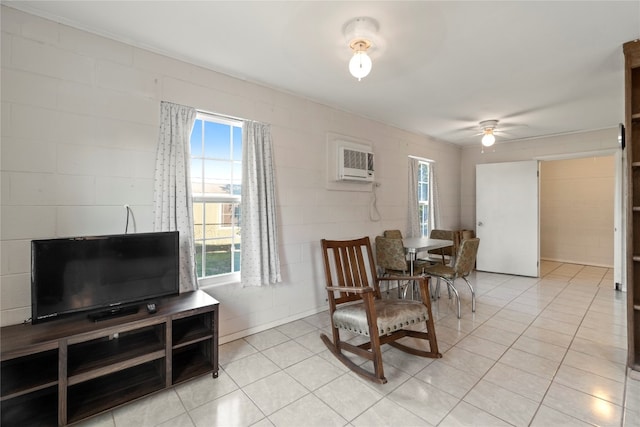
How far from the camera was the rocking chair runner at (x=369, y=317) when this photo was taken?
204 cm

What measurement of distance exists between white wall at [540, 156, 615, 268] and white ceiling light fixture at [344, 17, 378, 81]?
6.10m

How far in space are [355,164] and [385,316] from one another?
197cm

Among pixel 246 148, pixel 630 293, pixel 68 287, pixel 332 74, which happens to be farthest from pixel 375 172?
pixel 68 287

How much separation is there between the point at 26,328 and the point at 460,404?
2.59 meters

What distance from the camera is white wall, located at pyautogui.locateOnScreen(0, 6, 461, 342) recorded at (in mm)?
1753

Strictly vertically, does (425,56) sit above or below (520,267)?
above

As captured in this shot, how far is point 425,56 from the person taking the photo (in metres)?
2.32

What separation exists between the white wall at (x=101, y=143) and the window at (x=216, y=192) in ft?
0.62

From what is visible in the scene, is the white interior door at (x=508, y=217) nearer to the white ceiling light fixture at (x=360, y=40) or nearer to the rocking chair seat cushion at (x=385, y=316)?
the rocking chair seat cushion at (x=385, y=316)

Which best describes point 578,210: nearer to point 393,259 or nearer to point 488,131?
point 488,131

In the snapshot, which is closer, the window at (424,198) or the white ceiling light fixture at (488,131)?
the white ceiling light fixture at (488,131)

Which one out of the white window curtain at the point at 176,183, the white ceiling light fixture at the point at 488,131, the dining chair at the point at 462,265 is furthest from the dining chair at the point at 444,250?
the white window curtain at the point at 176,183

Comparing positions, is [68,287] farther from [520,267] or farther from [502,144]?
[502,144]

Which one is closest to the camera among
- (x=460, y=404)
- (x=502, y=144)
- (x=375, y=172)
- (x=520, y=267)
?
(x=460, y=404)
